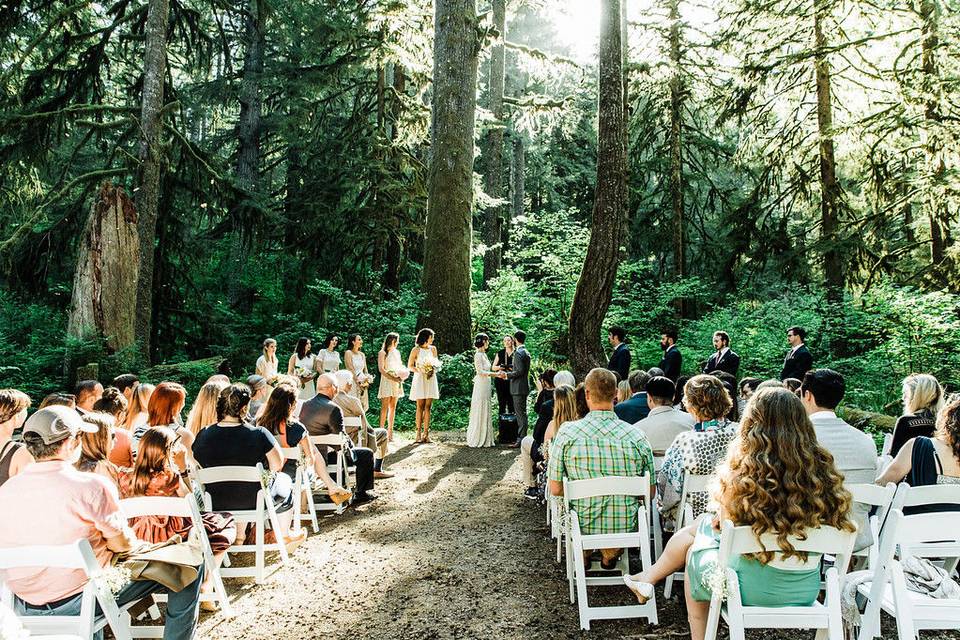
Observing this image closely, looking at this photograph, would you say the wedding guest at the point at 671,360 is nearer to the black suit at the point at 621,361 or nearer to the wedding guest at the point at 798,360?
the black suit at the point at 621,361

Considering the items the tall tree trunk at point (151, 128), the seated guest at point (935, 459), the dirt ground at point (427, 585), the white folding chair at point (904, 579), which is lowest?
the dirt ground at point (427, 585)

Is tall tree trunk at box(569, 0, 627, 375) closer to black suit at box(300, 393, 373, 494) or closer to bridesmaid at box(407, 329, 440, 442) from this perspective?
bridesmaid at box(407, 329, 440, 442)

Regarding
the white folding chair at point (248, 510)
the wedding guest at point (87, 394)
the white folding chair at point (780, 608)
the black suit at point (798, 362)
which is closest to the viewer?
the white folding chair at point (780, 608)

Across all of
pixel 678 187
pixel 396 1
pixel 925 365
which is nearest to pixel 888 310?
pixel 925 365

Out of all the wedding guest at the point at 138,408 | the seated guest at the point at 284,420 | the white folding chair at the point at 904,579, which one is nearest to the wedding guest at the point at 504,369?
the seated guest at the point at 284,420

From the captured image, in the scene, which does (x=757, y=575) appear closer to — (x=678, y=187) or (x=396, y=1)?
(x=396, y=1)

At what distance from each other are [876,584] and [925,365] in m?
9.06

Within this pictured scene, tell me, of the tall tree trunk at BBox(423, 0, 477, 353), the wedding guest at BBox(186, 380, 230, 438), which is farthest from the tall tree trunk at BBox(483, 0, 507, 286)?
the wedding guest at BBox(186, 380, 230, 438)

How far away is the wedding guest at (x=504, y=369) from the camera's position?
1094cm

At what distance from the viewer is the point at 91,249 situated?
1162 cm

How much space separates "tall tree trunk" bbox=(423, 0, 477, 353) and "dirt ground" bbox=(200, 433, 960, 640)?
6441 mm

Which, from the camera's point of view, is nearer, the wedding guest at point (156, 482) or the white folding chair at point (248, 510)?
the wedding guest at point (156, 482)

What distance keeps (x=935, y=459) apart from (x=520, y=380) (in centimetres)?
675

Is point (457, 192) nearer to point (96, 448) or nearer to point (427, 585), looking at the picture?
point (427, 585)
